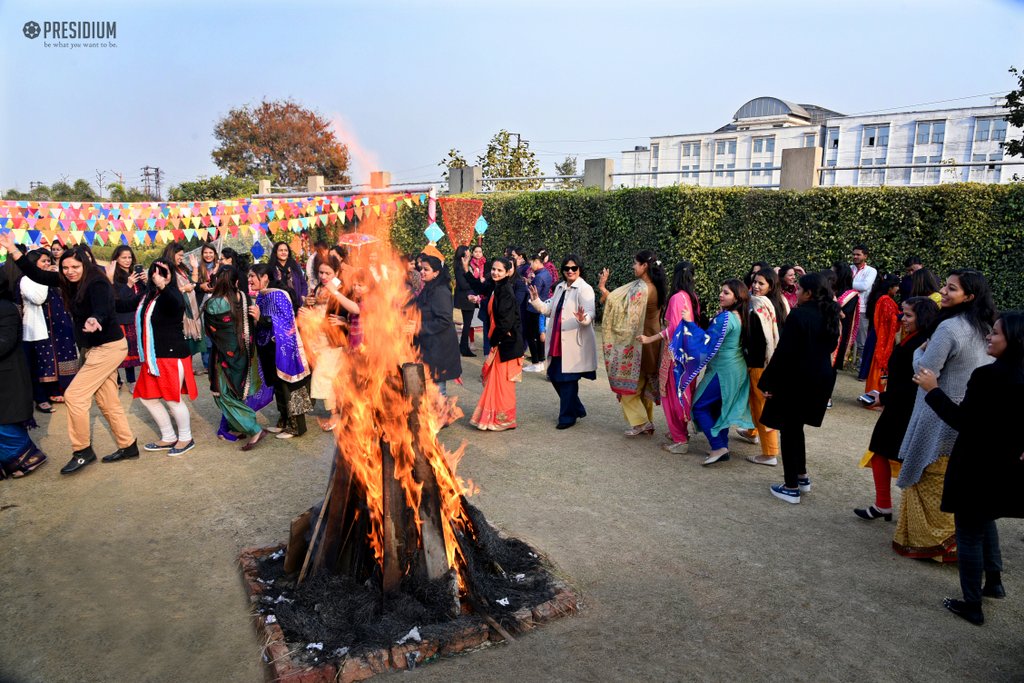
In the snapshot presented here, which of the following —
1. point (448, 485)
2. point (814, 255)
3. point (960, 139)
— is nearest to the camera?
point (448, 485)

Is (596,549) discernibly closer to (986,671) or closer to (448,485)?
(448,485)

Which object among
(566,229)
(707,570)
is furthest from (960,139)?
(707,570)

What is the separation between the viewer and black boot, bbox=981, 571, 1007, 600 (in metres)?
4.29

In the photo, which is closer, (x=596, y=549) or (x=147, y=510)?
(x=596, y=549)

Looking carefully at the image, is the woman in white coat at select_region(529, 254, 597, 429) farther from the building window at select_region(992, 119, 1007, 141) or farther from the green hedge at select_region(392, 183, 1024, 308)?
the building window at select_region(992, 119, 1007, 141)

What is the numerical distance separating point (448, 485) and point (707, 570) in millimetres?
1865

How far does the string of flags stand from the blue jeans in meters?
9.06

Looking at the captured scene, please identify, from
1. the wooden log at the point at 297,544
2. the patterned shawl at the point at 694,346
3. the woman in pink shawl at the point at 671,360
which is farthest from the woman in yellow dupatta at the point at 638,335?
the wooden log at the point at 297,544

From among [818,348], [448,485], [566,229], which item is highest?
[566,229]

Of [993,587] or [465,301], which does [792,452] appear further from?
[465,301]

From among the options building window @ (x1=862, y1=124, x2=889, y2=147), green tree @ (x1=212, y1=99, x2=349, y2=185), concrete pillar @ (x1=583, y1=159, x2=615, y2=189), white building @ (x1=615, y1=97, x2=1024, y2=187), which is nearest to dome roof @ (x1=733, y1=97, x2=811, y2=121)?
white building @ (x1=615, y1=97, x2=1024, y2=187)

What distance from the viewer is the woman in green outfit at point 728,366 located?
21.4 ft

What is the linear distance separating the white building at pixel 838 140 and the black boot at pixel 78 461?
3704 cm

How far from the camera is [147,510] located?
559cm
